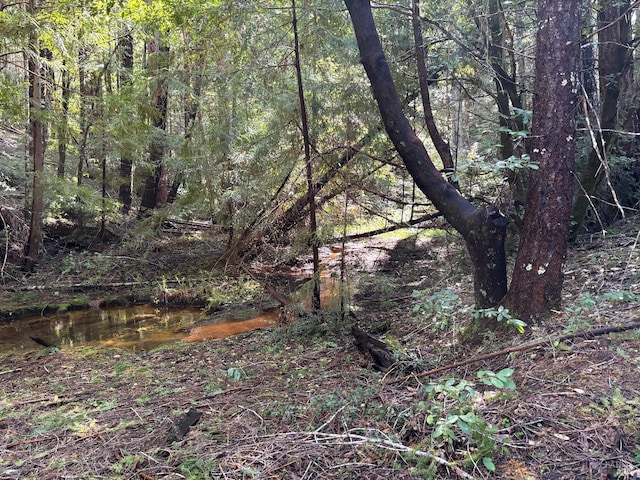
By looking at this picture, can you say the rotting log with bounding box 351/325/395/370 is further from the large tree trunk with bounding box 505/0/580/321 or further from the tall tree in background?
the tall tree in background

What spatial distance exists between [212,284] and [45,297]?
11.6 ft

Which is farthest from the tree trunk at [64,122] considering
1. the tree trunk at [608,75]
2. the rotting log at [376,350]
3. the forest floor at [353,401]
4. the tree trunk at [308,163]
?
the tree trunk at [608,75]

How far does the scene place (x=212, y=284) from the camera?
393 inches

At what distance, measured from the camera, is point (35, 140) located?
10.2 metres

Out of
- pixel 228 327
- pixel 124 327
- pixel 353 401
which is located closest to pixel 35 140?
pixel 124 327

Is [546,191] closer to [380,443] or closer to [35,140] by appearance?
[380,443]

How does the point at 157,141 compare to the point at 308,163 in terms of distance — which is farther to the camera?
the point at 157,141

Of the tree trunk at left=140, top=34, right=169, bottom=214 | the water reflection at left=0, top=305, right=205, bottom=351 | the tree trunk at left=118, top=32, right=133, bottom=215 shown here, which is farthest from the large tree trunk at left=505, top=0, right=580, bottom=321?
the tree trunk at left=118, top=32, right=133, bottom=215

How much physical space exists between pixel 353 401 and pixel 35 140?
10142 mm

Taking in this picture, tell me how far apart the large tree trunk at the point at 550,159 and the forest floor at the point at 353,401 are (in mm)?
291

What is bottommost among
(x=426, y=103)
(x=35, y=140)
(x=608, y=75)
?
(x=426, y=103)

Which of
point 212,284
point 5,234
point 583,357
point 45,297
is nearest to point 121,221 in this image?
point 5,234

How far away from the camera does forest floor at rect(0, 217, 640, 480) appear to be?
8.35 ft

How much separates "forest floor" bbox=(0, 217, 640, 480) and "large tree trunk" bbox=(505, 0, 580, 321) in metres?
0.29
